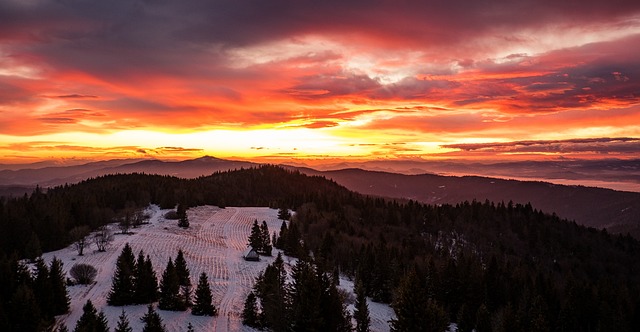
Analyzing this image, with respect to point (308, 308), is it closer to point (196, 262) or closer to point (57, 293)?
point (57, 293)

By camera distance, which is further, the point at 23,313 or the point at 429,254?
the point at 429,254

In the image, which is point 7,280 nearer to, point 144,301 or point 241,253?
point 144,301

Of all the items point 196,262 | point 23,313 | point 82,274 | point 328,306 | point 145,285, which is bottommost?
point 196,262

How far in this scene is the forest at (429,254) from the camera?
56.2m

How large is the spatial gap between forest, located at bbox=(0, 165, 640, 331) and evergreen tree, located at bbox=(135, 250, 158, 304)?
10059mm

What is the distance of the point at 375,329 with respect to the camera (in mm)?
57000

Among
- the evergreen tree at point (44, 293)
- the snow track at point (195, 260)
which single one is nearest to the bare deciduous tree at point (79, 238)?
the snow track at point (195, 260)

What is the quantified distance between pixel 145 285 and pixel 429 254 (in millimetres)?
88769

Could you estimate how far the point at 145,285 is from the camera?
54.3m

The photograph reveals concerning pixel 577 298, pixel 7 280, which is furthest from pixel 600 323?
pixel 7 280

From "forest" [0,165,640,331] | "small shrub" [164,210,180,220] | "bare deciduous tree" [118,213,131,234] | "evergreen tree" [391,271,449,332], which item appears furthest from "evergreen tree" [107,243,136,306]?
"small shrub" [164,210,180,220]

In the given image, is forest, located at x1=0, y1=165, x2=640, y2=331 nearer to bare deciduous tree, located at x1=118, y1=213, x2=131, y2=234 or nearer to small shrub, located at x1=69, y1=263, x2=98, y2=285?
small shrub, located at x1=69, y1=263, x2=98, y2=285

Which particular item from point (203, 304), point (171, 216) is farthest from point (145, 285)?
point (171, 216)

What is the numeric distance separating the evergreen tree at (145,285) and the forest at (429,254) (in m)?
10.1
